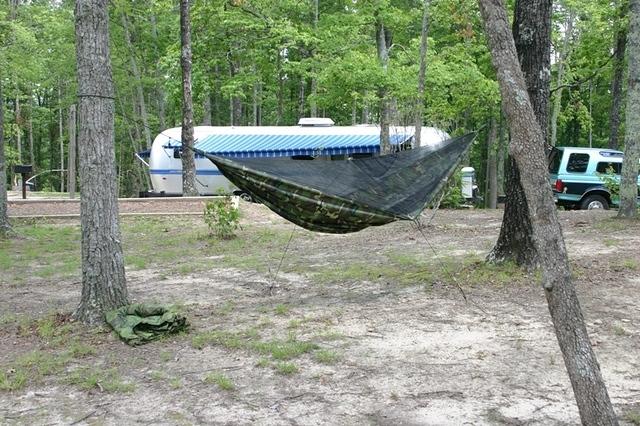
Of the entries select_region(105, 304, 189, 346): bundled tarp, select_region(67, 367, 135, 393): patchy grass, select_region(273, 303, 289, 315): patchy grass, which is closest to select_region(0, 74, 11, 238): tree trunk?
select_region(105, 304, 189, 346): bundled tarp

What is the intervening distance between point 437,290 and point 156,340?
270 cm

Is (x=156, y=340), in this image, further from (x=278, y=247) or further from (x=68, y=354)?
(x=278, y=247)

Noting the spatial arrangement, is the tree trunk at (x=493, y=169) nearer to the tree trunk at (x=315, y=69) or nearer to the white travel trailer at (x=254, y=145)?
the white travel trailer at (x=254, y=145)

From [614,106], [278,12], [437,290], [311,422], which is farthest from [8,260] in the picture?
[614,106]

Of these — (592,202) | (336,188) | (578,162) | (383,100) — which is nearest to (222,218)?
(336,188)

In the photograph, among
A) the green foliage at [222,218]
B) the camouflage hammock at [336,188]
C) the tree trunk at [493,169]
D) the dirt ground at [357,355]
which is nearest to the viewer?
the dirt ground at [357,355]

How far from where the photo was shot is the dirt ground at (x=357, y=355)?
10.8 feet

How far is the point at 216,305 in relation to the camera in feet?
18.3

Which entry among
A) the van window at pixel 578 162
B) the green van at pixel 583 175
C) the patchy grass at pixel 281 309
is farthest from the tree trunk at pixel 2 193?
the van window at pixel 578 162

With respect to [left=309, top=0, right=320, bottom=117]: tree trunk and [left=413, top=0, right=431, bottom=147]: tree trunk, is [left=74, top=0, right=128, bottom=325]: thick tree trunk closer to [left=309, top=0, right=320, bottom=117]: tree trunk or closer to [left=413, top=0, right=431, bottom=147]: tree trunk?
[left=413, top=0, right=431, bottom=147]: tree trunk

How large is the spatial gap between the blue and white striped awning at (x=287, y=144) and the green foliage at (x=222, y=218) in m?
6.41

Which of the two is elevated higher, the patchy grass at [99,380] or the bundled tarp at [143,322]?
the bundled tarp at [143,322]

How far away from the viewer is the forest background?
12.3 m

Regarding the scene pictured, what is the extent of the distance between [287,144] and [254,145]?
0.91 meters
